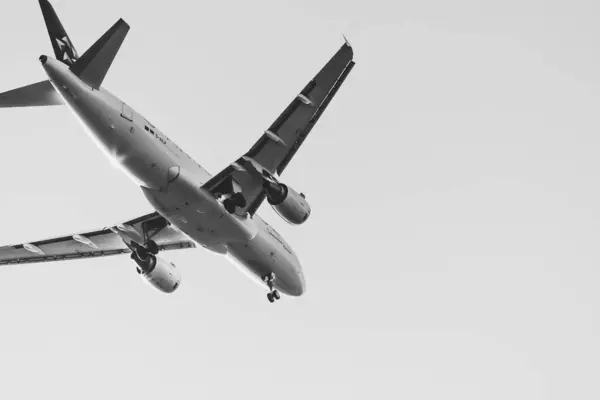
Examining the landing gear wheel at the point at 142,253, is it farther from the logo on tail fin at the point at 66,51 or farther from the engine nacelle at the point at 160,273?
the logo on tail fin at the point at 66,51

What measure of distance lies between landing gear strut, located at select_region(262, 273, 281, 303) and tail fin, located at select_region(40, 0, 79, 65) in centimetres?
1259

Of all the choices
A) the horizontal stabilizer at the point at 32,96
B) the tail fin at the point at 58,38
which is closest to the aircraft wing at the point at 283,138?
the horizontal stabilizer at the point at 32,96

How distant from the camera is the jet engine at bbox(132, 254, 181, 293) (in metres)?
39.6

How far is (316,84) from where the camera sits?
3347 cm

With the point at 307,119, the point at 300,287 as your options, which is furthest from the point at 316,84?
the point at 300,287

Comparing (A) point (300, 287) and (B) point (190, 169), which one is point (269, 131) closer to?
(B) point (190, 169)

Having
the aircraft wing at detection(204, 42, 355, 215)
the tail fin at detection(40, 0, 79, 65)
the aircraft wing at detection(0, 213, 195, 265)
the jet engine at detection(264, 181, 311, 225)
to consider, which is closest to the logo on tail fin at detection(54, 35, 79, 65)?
the tail fin at detection(40, 0, 79, 65)

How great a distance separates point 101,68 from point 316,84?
25.0 ft

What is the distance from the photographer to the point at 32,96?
1235 inches

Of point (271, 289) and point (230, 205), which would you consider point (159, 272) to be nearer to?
point (271, 289)

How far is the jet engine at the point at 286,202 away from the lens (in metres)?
→ 34.7

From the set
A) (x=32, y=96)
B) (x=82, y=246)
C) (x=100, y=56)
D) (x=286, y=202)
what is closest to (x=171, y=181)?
(x=286, y=202)

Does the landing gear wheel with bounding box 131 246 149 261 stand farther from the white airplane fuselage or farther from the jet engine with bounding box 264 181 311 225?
the jet engine with bounding box 264 181 311 225

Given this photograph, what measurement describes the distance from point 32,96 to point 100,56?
112 inches
